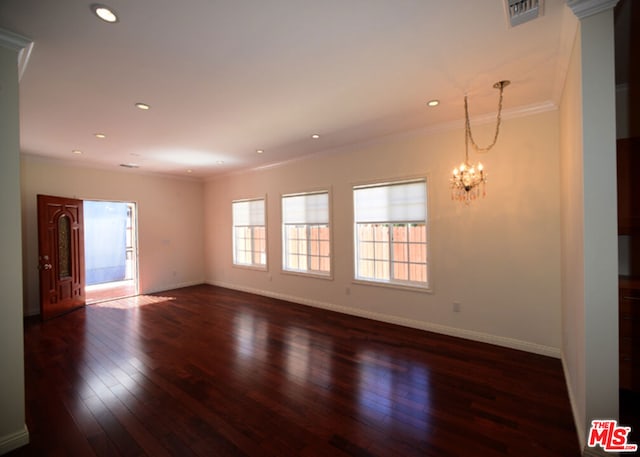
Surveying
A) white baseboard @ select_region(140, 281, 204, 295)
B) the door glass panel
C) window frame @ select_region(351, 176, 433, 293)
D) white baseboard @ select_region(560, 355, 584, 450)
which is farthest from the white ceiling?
white baseboard @ select_region(140, 281, 204, 295)

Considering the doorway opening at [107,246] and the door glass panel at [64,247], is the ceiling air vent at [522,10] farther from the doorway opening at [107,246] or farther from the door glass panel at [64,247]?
the doorway opening at [107,246]

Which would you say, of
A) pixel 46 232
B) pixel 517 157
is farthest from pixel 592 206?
pixel 46 232

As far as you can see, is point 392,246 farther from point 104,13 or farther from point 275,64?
point 104,13

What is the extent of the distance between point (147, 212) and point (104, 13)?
561 cm

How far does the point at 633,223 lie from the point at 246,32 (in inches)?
142

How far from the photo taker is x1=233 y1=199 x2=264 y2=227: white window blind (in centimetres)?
633

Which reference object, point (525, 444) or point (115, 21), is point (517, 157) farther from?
point (115, 21)

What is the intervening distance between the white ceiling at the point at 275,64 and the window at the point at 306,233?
1634mm

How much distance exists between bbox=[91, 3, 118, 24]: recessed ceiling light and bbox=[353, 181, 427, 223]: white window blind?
3572 mm

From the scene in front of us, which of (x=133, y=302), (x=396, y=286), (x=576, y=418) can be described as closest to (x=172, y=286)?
(x=133, y=302)

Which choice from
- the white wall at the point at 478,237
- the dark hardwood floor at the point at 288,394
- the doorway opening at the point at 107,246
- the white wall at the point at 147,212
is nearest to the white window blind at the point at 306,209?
the white wall at the point at 478,237

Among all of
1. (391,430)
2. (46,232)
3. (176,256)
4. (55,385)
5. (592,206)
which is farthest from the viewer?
(176,256)

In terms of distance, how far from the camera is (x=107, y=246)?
8.25 metres

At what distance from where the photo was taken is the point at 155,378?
2.80 metres
